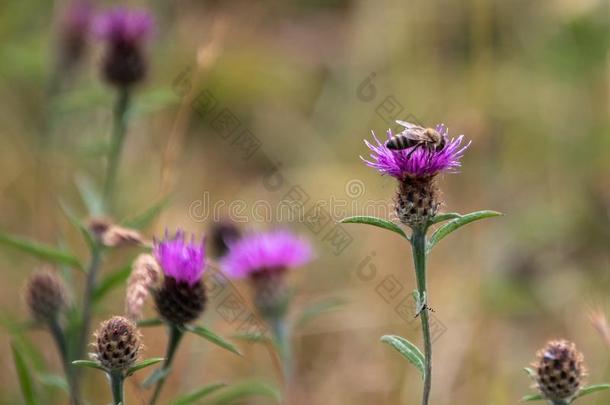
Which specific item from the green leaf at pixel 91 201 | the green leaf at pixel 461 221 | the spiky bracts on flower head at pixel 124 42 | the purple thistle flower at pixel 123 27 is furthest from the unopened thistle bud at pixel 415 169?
the purple thistle flower at pixel 123 27

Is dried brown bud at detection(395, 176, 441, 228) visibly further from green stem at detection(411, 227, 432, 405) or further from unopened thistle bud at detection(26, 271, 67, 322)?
unopened thistle bud at detection(26, 271, 67, 322)

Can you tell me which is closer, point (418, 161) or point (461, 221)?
point (461, 221)

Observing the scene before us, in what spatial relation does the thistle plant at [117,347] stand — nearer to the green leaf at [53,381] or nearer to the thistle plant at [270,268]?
the green leaf at [53,381]

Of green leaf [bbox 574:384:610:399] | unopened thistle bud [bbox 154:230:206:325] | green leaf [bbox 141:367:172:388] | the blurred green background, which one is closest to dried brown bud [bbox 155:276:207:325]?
unopened thistle bud [bbox 154:230:206:325]

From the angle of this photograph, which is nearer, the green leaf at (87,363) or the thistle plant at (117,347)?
the green leaf at (87,363)

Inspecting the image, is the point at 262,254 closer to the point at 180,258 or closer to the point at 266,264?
the point at 266,264

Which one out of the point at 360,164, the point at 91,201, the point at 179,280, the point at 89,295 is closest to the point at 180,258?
the point at 179,280
